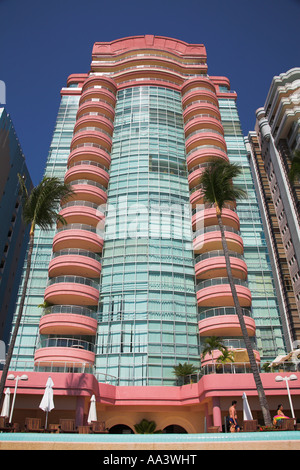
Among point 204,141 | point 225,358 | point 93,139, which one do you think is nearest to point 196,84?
point 204,141

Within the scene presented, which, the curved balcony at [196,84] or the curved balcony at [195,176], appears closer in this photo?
the curved balcony at [195,176]

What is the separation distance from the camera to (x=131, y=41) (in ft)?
195

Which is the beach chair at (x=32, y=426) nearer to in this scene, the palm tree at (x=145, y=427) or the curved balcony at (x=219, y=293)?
the palm tree at (x=145, y=427)

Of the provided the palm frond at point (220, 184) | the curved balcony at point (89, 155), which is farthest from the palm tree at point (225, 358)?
the curved balcony at point (89, 155)

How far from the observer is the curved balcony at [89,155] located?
145 feet

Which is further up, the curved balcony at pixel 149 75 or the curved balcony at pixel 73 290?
the curved balcony at pixel 149 75

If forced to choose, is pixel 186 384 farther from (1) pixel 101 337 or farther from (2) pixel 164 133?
(2) pixel 164 133

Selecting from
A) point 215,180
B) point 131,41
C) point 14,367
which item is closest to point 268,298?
point 215,180

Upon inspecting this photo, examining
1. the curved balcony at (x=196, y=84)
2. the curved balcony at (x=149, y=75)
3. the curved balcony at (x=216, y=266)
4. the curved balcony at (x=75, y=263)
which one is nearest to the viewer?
the curved balcony at (x=216, y=266)

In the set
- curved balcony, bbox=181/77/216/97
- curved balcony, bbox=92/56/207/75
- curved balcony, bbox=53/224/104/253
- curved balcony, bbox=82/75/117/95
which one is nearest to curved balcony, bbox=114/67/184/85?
→ curved balcony, bbox=92/56/207/75

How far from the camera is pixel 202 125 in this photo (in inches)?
1863

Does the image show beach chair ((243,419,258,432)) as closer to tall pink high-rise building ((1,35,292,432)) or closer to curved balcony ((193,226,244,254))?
tall pink high-rise building ((1,35,292,432))

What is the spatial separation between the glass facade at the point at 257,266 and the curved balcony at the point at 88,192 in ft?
53.9
